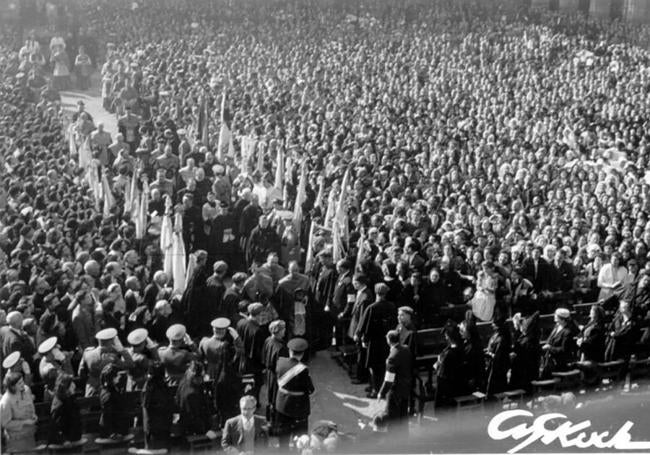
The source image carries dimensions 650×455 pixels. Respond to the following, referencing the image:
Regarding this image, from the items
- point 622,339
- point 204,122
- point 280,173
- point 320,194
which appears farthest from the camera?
point 204,122

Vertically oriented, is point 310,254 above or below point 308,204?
below

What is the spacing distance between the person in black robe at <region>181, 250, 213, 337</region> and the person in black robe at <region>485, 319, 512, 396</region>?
3.20m

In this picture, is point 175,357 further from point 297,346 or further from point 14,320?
point 14,320

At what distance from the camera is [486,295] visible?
40.0 feet

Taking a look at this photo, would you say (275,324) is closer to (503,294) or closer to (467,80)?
(503,294)

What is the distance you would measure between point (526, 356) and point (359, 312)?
1.92 m

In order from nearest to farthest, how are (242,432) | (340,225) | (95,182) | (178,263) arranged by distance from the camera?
(242,432)
(178,263)
(340,225)
(95,182)

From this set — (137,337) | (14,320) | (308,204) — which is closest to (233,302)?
(137,337)

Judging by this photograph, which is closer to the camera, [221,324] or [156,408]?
[156,408]

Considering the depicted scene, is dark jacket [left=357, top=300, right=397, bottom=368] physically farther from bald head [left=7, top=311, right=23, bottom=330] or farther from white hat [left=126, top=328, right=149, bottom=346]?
bald head [left=7, top=311, right=23, bottom=330]

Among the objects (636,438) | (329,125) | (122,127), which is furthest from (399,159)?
(636,438)

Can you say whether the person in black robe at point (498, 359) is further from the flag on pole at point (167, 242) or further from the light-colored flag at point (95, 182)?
the light-colored flag at point (95, 182)
